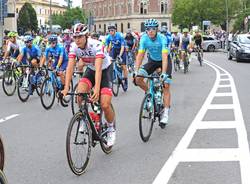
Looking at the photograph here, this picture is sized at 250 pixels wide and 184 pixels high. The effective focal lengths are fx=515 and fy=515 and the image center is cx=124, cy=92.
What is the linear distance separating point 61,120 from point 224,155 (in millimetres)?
4338

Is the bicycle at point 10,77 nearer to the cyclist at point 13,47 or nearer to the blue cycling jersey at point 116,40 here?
the cyclist at point 13,47

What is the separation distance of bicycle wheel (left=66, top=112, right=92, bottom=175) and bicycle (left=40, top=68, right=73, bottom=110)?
19.5 ft

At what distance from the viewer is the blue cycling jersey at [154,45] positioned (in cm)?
894

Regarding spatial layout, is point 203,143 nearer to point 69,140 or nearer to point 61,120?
point 69,140

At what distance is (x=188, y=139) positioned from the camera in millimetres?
8289

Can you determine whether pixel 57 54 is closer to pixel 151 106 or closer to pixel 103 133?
pixel 151 106

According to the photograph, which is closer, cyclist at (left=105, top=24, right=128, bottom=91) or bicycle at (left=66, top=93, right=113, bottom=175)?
bicycle at (left=66, top=93, right=113, bottom=175)

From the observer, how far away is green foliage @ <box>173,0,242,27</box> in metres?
85.9

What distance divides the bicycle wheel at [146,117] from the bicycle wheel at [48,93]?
4515mm

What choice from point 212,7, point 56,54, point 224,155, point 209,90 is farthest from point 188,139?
point 212,7

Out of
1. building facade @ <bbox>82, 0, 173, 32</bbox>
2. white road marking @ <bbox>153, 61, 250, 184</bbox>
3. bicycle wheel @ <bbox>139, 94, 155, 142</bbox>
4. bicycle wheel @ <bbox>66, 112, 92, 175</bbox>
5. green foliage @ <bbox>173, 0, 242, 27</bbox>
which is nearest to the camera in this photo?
bicycle wheel @ <bbox>66, 112, 92, 175</bbox>

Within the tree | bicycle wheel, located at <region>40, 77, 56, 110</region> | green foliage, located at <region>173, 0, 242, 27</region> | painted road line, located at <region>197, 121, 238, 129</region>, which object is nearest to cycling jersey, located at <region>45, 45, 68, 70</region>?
bicycle wheel, located at <region>40, 77, 56, 110</region>

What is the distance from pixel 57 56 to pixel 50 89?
114 cm

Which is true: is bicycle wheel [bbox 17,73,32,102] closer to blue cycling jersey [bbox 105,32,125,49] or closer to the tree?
blue cycling jersey [bbox 105,32,125,49]
